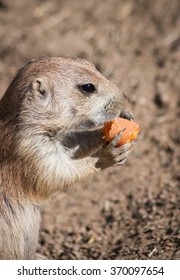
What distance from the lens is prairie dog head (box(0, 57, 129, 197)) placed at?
18.8ft

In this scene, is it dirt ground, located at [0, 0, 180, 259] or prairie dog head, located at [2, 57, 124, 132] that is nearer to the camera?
prairie dog head, located at [2, 57, 124, 132]

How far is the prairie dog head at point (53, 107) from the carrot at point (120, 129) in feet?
0.21

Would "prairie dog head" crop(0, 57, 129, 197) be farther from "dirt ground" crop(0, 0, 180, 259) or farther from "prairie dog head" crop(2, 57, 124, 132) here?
"dirt ground" crop(0, 0, 180, 259)

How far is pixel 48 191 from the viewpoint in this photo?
5.84 m

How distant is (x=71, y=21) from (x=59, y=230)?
12.2 feet

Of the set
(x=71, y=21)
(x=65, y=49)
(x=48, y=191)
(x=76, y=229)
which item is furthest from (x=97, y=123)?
(x=71, y=21)

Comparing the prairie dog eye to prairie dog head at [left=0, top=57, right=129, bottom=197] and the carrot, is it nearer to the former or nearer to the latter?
prairie dog head at [left=0, top=57, right=129, bottom=197]

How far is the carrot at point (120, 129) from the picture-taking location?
578cm

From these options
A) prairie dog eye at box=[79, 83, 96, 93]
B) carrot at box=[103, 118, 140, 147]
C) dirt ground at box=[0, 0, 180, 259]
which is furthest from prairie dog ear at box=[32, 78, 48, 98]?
dirt ground at box=[0, 0, 180, 259]

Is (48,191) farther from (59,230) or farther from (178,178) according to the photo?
(178,178)

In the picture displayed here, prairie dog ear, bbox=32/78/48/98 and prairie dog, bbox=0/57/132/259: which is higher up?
prairie dog ear, bbox=32/78/48/98

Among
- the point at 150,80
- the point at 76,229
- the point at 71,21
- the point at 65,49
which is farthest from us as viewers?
the point at 71,21

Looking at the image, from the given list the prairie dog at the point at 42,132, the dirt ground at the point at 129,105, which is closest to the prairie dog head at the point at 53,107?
the prairie dog at the point at 42,132

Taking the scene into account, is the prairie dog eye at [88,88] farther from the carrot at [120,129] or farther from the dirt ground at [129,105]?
the dirt ground at [129,105]
